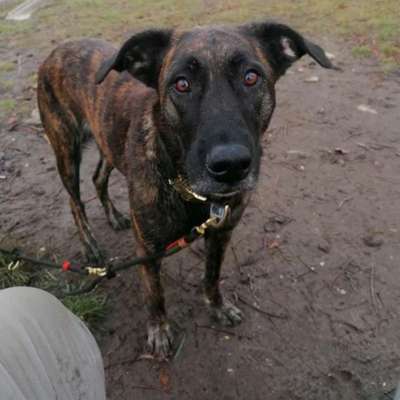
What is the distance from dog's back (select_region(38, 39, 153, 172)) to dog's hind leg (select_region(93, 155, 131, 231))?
0.39m

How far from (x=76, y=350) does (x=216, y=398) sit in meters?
1.43

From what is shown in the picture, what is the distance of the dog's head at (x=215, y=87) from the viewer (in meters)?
1.93

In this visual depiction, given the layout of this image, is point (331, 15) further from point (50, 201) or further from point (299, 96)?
point (50, 201)

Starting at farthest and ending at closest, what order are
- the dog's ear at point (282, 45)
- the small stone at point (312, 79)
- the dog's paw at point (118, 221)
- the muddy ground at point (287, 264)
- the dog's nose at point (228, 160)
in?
1. the small stone at point (312, 79)
2. the dog's paw at point (118, 221)
3. the muddy ground at point (287, 264)
4. the dog's ear at point (282, 45)
5. the dog's nose at point (228, 160)

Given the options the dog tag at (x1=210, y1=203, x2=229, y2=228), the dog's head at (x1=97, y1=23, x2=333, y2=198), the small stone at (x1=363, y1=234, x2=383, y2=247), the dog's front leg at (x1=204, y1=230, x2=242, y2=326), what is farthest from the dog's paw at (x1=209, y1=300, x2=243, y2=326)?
the small stone at (x1=363, y1=234, x2=383, y2=247)

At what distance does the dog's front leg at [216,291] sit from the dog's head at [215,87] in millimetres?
747

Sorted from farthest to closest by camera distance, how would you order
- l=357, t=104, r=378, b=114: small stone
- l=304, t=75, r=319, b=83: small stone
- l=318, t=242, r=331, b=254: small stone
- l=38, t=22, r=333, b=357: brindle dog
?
l=304, t=75, r=319, b=83: small stone < l=357, t=104, r=378, b=114: small stone < l=318, t=242, r=331, b=254: small stone < l=38, t=22, r=333, b=357: brindle dog

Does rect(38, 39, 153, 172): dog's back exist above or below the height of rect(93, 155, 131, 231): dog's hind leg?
above

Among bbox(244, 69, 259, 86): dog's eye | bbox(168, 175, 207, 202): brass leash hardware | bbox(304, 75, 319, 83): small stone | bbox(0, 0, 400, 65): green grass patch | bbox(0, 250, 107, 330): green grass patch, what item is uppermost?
bbox(244, 69, 259, 86): dog's eye

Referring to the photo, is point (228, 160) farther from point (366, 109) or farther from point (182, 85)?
point (366, 109)

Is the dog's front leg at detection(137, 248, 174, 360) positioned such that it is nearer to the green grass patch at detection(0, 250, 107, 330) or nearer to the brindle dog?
the brindle dog

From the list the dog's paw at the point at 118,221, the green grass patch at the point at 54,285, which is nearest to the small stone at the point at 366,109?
the dog's paw at the point at 118,221

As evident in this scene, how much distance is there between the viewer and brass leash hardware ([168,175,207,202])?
92.6 inches

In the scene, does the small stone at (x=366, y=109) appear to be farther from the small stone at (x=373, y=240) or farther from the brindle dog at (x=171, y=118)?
the brindle dog at (x=171, y=118)
